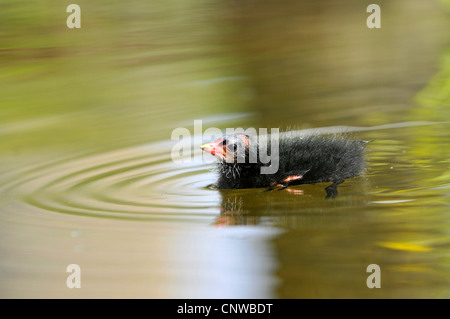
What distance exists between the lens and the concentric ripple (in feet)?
15.6

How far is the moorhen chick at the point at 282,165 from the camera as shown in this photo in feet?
17.4

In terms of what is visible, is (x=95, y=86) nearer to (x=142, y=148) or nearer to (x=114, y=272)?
(x=142, y=148)

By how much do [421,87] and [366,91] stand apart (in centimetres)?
57

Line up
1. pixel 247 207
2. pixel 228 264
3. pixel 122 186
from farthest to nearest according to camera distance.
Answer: pixel 122 186 < pixel 247 207 < pixel 228 264

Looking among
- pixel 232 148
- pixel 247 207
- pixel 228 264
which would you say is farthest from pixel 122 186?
pixel 228 264

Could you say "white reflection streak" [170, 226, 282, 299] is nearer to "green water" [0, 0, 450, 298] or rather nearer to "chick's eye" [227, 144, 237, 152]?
"green water" [0, 0, 450, 298]

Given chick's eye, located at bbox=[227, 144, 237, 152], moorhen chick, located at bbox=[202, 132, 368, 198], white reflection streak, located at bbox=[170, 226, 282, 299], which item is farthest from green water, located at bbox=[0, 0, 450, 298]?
chick's eye, located at bbox=[227, 144, 237, 152]

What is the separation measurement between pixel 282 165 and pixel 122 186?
3.64ft

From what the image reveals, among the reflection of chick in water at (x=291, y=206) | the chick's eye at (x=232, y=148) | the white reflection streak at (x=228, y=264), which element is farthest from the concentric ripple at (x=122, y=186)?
the white reflection streak at (x=228, y=264)

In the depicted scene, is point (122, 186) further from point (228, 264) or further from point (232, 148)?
point (228, 264)

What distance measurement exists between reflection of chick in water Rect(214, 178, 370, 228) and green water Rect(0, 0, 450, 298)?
2 cm

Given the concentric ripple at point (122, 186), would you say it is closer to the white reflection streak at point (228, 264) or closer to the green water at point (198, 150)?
the green water at point (198, 150)

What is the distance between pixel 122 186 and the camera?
17.4 feet

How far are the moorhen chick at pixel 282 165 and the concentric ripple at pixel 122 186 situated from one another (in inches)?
9.3
